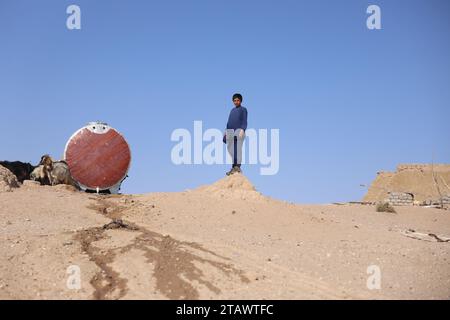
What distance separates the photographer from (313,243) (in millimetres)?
9859

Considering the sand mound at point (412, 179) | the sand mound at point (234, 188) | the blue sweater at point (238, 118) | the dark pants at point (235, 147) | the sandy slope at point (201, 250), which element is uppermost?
the blue sweater at point (238, 118)

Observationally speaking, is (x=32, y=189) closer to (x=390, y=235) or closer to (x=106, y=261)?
(x=106, y=261)

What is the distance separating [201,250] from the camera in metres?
8.13

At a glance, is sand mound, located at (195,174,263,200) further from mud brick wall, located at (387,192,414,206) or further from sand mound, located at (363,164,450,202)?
sand mound, located at (363,164,450,202)

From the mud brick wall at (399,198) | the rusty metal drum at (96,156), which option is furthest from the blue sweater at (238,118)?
the mud brick wall at (399,198)

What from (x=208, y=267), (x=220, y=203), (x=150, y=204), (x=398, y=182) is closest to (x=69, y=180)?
(x=150, y=204)

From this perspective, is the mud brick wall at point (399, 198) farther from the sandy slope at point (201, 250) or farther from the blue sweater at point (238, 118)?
the blue sweater at point (238, 118)

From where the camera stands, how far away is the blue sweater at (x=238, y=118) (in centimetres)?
1275

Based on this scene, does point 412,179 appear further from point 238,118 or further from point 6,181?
point 6,181

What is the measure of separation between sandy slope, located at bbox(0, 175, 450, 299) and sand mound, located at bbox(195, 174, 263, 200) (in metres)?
0.02

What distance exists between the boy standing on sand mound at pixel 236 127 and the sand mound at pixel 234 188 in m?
0.64

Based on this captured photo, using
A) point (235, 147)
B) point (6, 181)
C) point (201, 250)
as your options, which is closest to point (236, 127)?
point (235, 147)

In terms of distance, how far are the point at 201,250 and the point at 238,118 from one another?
17.1 feet

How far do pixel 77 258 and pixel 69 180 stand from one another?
31.5 feet
